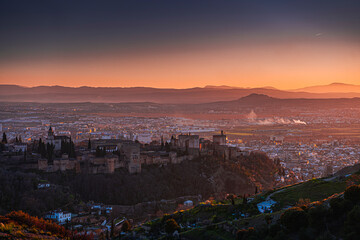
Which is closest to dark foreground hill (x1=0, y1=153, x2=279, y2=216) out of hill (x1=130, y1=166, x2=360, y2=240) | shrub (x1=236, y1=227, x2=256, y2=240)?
hill (x1=130, y1=166, x2=360, y2=240)

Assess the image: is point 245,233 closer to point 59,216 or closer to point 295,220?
point 295,220

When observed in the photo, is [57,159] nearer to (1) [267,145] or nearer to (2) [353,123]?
(1) [267,145]

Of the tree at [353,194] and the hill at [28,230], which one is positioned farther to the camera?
the hill at [28,230]

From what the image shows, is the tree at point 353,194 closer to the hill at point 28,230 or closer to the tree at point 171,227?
the tree at point 171,227

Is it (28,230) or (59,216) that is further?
(59,216)

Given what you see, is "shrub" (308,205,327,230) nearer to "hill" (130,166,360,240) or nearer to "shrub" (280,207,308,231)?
"hill" (130,166,360,240)

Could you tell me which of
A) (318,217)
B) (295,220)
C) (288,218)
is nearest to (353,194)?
(318,217)

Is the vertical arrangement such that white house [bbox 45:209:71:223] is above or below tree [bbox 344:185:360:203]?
below

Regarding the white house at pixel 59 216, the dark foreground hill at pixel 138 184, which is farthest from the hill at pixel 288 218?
the dark foreground hill at pixel 138 184

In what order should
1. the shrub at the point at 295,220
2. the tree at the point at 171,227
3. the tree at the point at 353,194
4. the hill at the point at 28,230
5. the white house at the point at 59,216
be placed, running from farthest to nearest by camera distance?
the white house at the point at 59,216
the hill at the point at 28,230
the tree at the point at 171,227
the shrub at the point at 295,220
the tree at the point at 353,194

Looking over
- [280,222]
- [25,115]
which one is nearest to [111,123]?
[25,115]

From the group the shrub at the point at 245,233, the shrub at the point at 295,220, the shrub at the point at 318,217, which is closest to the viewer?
the shrub at the point at 318,217

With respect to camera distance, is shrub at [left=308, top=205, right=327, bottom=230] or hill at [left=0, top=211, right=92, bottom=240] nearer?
shrub at [left=308, top=205, right=327, bottom=230]
